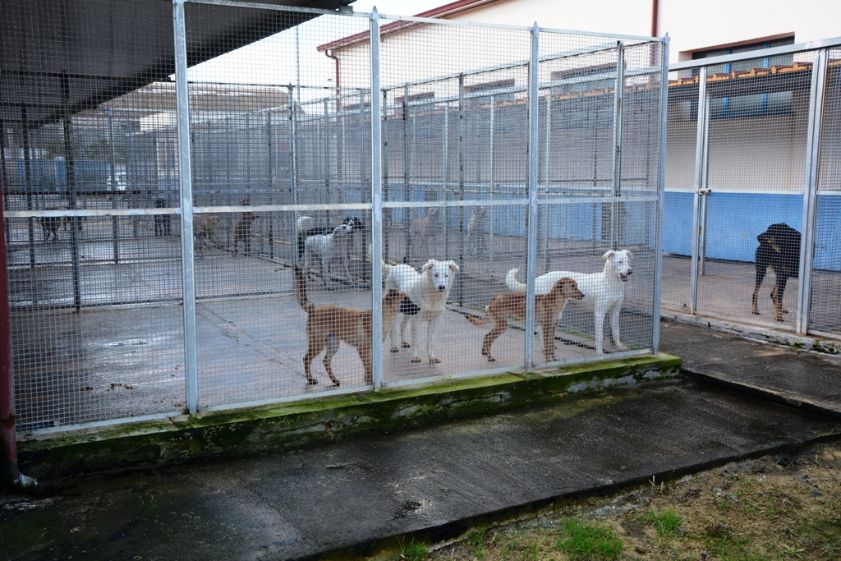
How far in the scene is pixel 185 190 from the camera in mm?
4582

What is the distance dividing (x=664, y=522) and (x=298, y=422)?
89.8 inches

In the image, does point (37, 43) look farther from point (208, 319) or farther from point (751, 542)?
point (751, 542)

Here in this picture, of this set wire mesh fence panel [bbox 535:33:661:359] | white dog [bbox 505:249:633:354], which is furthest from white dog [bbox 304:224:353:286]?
white dog [bbox 505:249:633:354]

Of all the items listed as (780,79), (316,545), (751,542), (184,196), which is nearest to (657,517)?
(751,542)

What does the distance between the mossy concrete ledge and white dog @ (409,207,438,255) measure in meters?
3.14

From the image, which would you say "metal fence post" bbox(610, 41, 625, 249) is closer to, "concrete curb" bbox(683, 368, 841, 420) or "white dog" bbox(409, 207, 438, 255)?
"concrete curb" bbox(683, 368, 841, 420)

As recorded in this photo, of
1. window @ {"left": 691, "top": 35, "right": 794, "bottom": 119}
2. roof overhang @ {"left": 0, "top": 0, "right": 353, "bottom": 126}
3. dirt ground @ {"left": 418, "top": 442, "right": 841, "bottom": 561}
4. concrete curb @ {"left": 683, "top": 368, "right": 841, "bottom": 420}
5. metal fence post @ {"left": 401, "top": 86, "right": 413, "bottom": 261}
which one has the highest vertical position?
window @ {"left": 691, "top": 35, "right": 794, "bottom": 119}

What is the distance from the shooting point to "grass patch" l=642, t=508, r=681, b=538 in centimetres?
385

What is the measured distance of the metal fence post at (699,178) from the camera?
29.3ft

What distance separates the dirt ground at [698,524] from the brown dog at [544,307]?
1853 mm

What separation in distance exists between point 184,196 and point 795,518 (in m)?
3.83

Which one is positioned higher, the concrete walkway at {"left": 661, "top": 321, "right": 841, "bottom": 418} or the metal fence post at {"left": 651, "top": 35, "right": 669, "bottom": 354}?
the metal fence post at {"left": 651, "top": 35, "right": 669, "bottom": 354}

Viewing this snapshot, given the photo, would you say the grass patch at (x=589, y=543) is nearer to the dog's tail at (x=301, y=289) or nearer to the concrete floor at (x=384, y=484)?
the concrete floor at (x=384, y=484)

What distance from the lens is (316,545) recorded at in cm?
357
